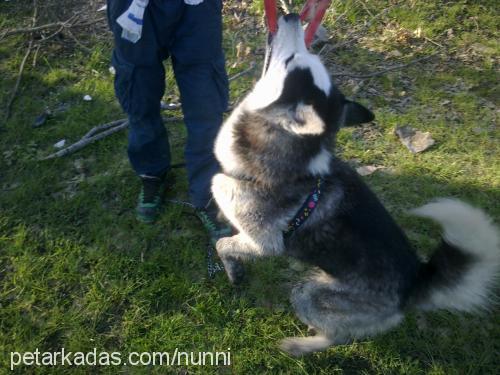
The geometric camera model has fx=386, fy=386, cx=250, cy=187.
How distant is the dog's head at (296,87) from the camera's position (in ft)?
6.02

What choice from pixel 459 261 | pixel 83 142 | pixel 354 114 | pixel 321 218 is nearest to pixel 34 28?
pixel 83 142

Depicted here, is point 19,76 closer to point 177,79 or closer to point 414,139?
point 177,79

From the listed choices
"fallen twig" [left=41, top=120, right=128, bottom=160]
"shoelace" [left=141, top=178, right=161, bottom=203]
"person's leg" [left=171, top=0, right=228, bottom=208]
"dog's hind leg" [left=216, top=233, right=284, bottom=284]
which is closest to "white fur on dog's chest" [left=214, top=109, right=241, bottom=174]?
"person's leg" [left=171, top=0, right=228, bottom=208]

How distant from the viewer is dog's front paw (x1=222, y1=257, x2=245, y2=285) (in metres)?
2.34

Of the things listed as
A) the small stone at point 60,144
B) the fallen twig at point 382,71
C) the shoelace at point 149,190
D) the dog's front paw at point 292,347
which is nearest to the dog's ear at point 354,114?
the dog's front paw at point 292,347

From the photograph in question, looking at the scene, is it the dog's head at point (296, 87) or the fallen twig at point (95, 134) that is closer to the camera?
the dog's head at point (296, 87)

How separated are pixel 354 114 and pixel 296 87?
0.44m

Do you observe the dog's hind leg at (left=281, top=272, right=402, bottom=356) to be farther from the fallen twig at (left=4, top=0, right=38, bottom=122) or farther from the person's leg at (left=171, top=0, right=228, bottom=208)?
the fallen twig at (left=4, top=0, right=38, bottom=122)

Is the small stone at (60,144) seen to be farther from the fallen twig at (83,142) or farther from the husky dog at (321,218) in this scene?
the husky dog at (321,218)

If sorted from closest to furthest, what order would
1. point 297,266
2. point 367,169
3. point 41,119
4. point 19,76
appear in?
1. point 297,266
2. point 367,169
3. point 41,119
4. point 19,76

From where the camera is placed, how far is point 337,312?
1961mm

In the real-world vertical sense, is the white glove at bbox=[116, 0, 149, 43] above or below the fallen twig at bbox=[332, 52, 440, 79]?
above

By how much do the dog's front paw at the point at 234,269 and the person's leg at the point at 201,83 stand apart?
0.48m

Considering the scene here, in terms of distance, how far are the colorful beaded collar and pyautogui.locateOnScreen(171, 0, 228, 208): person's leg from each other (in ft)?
2.54
